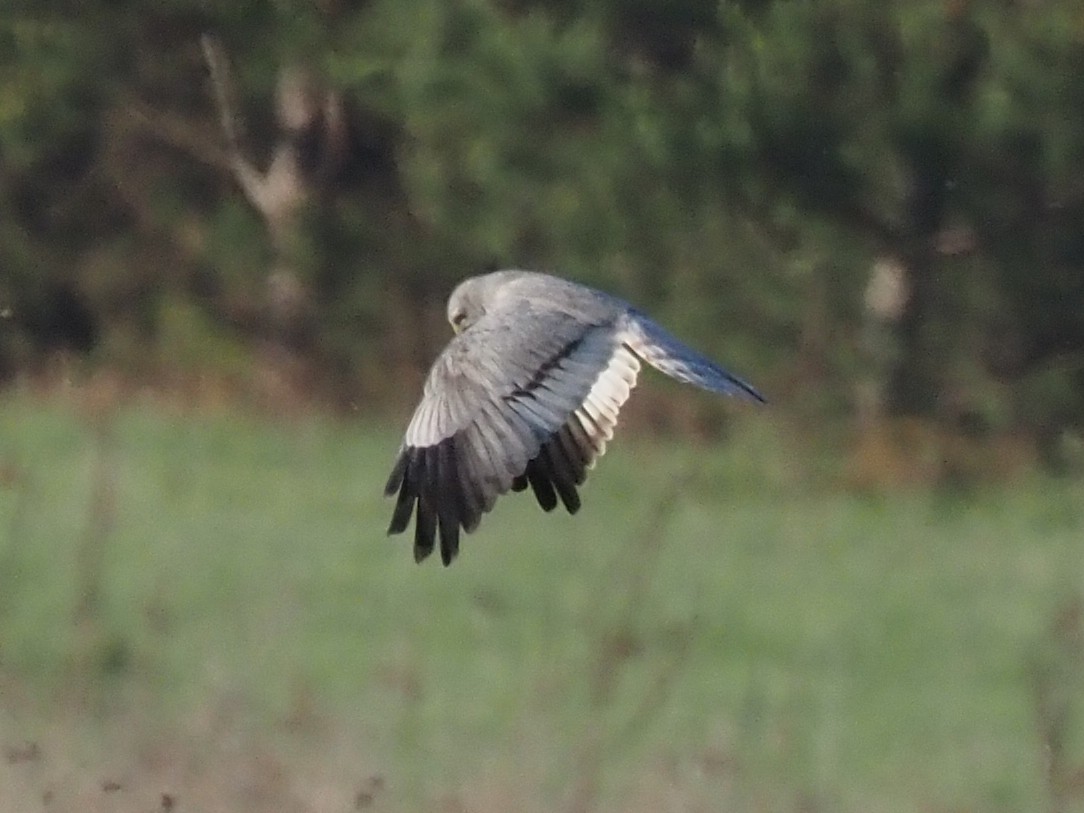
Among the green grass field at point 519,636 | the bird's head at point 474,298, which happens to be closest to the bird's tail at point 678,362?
the green grass field at point 519,636

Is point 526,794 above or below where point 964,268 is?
below

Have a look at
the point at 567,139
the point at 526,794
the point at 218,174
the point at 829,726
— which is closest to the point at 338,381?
the point at 218,174

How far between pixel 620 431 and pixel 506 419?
1192cm

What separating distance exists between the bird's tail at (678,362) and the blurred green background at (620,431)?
1.00 ft

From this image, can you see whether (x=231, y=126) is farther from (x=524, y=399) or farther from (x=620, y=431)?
(x=524, y=399)

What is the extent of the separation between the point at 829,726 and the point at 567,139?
8367 millimetres

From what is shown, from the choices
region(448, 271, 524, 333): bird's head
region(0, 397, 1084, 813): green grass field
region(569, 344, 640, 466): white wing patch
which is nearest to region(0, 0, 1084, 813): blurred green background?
region(0, 397, 1084, 813): green grass field

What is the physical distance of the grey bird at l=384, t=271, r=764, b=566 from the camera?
4637mm

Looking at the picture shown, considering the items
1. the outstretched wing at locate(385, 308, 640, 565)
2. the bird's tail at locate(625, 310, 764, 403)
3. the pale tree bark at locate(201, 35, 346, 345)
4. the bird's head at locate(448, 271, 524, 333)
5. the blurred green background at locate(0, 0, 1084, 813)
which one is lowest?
the outstretched wing at locate(385, 308, 640, 565)

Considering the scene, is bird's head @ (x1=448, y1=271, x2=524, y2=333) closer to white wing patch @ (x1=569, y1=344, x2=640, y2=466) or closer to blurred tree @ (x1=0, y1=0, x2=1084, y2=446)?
white wing patch @ (x1=569, y1=344, x2=640, y2=466)

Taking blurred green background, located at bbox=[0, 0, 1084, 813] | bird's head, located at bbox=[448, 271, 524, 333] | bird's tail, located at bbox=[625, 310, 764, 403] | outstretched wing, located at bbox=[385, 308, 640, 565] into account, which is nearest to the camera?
outstretched wing, located at bbox=[385, 308, 640, 565]

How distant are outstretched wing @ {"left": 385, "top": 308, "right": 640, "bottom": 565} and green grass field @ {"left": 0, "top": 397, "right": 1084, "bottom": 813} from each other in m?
0.21

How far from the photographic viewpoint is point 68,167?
21938 millimetres

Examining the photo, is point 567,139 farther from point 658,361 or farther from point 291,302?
point 658,361
